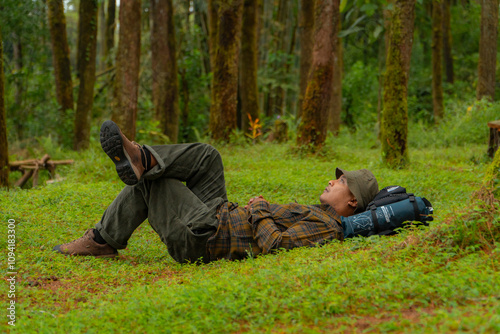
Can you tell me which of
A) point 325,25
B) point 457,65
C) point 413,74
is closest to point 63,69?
point 325,25

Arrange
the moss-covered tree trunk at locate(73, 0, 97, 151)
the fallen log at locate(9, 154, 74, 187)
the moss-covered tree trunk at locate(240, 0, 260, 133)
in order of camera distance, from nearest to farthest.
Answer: the fallen log at locate(9, 154, 74, 187) < the moss-covered tree trunk at locate(240, 0, 260, 133) < the moss-covered tree trunk at locate(73, 0, 97, 151)

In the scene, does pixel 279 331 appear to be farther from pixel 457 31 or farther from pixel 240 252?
pixel 457 31

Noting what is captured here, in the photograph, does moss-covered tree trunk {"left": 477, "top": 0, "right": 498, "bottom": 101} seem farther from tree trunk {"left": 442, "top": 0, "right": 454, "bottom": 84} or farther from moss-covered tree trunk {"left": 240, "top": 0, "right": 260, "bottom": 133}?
moss-covered tree trunk {"left": 240, "top": 0, "right": 260, "bottom": 133}

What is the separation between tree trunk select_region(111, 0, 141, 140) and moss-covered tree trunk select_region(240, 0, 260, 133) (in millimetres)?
4530

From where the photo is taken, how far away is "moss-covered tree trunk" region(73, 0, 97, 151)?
51.9ft

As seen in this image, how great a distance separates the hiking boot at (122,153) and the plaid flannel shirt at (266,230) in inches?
33.8

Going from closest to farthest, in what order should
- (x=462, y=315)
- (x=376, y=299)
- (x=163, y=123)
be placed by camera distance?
(x=462, y=315), (x=376, y=299), (x=163, y=123)

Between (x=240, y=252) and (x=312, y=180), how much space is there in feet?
13.3

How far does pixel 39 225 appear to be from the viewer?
5.89 m

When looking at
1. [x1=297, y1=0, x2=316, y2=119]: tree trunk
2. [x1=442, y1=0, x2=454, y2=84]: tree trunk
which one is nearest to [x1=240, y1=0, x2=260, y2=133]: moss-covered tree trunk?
[x1=297, y1=0, x2=316, y2=119]: tree trunk

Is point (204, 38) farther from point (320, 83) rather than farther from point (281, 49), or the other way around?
point (320, 83)

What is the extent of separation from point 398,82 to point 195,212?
6289mm

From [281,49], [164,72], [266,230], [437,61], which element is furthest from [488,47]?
[266,230]

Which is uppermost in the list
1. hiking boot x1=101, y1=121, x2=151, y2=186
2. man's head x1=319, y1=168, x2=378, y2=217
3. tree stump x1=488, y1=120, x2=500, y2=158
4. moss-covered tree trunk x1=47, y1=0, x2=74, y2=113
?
moss-covered tree trunk x1=47, y1=0, x2=74, y2=113
